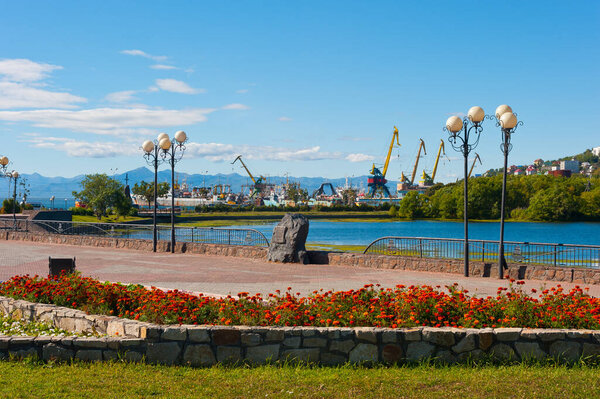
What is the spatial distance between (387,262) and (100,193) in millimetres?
68444

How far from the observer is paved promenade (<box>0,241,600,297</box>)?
13.1 m

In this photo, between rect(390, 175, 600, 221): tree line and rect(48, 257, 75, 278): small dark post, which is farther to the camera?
rect(390, 175, 600, 221): tree line

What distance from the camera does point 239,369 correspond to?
6.54 m

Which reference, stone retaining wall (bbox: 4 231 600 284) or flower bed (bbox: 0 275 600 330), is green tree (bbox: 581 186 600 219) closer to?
stone retaining wall (bbox: 4 231 600 284)

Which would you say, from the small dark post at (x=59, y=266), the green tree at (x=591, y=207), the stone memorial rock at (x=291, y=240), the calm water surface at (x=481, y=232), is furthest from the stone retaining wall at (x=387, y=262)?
the green tree at (x=591, y=207)

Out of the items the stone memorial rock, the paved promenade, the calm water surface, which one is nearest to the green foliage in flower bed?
the paved promenade

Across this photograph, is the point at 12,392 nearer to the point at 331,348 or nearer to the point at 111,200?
the point at 331,348

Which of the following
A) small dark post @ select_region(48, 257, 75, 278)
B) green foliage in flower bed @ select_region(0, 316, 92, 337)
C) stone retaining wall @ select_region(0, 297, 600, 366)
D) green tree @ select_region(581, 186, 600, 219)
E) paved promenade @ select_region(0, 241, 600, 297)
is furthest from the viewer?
green tree @ select_region(581, 186, 600, 219)

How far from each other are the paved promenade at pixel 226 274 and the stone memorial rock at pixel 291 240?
425mm

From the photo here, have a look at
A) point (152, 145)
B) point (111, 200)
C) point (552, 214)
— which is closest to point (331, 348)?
point (152, 145)

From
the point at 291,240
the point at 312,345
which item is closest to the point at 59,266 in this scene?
the point at 312,345

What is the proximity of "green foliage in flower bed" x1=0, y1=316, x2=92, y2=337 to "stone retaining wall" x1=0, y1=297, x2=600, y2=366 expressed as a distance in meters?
0.74

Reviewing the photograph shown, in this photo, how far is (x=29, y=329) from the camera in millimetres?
7945

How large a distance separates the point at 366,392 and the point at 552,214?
94446mm
